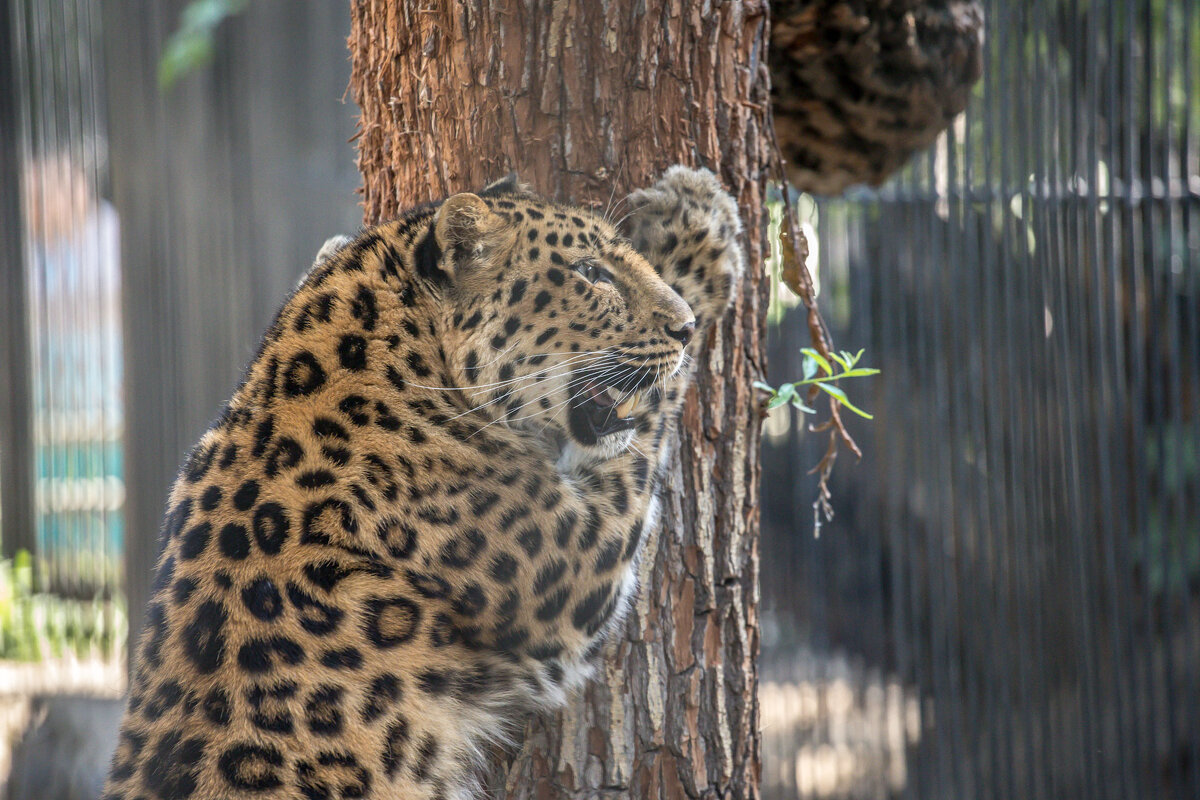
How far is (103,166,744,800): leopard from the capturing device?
225cm

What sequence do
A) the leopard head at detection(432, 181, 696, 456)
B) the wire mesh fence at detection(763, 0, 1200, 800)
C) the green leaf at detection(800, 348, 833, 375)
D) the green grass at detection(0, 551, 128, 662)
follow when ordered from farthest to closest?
1. the green grass at detection(0, 551, 128, 662)
2. the wire mesh fence at detection(763, 0, 1200, 800)
3. the green leaf at detection(800, 348, 833, 375)
4. the leopard head at detection(432, 181, 696, 456)

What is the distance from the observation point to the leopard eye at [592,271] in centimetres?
264

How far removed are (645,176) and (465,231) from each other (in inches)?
23.3

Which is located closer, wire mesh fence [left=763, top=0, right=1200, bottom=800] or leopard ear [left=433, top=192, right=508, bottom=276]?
leopard ear [left=433, top=192, right=508, bottom=276]

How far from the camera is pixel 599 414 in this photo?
8.98 ft

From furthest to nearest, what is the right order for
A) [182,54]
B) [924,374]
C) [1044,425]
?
[182,54], [924,374], [1044,425]

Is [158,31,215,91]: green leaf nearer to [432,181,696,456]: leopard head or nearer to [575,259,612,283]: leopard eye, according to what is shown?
[432,181,696,456]: leopard head

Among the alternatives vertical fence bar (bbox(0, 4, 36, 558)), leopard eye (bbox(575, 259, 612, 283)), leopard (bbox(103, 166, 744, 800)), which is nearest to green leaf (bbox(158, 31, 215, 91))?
vertical fence bar (bbox(0, 4, 36, 558))

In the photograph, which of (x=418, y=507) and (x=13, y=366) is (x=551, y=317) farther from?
(x=13, y=366)

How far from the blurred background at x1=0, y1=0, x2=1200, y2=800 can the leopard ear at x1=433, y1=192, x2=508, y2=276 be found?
3482 millimetres

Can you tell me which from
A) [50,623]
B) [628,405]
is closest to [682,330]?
[628,405]

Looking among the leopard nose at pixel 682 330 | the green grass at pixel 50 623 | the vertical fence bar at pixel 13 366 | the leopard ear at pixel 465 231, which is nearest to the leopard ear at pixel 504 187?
the leopard ear at pixel 465 231

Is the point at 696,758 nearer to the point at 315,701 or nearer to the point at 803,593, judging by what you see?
the point at 315,701

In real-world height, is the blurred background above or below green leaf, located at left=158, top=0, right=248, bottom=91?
below
